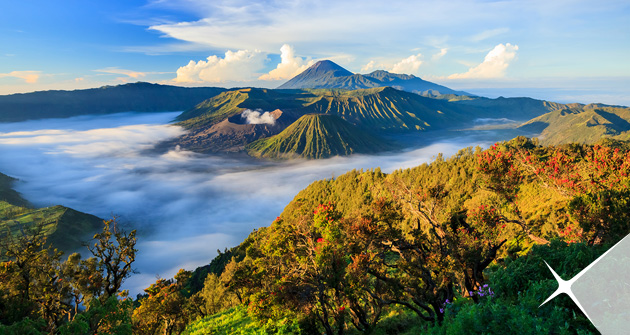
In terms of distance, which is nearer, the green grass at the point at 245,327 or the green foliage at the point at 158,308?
the green grass at the point at 245,327

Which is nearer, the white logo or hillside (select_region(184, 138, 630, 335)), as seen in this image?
the white logo

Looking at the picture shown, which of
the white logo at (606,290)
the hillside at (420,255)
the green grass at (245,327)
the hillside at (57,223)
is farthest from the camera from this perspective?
the hillside at (57,223)

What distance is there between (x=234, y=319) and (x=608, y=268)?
28.9m

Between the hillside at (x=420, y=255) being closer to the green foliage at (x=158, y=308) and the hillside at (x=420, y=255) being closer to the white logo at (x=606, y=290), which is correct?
the white logo at (x=606, y=290)

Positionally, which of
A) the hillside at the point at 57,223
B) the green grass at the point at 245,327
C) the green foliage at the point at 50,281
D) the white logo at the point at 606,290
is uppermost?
the white logo at the point at 606,290

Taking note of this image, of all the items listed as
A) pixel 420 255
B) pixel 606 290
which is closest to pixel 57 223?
pixel 420 255

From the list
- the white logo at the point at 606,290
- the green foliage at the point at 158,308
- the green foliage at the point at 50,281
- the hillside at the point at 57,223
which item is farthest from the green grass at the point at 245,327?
the hillside at the point at 57,223

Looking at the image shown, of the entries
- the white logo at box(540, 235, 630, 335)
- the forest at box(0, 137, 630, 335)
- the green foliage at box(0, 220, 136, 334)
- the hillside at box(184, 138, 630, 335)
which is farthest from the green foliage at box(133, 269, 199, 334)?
the white logo at box(540, 235, 630, 335)

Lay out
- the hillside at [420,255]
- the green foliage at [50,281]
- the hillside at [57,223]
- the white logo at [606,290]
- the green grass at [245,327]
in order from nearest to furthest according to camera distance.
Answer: the white logo at [606,290]
the hillside at [420,255]
the green foliage at [50,281]
the green grass at [245,327]
the hillside at [57,223]

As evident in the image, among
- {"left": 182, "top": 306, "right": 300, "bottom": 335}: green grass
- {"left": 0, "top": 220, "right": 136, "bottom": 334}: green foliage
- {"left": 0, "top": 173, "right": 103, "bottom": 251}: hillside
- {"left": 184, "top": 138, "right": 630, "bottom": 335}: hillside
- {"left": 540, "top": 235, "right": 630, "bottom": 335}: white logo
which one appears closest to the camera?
{"left": 540, "top": 235, "right": 630, "bottom": 335}: white logo

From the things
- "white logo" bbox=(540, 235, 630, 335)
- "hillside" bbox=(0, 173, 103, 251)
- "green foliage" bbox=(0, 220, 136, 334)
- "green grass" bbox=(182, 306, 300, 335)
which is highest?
"white logo" bbox=(540, 235, 630, 335)

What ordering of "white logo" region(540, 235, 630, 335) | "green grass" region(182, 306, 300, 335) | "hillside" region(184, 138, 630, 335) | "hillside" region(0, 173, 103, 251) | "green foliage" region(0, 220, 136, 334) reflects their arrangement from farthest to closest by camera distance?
"hillside" region(0, 173, 103, 251), "green grass" region(182, 306, 300, 335), "green foliage" region(0, 220, 136, 334), "hillside" region(184, 138, 630, 335), "white logo" region(540, 235, 630, 335)

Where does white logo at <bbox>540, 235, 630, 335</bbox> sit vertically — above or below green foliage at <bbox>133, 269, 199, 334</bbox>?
above

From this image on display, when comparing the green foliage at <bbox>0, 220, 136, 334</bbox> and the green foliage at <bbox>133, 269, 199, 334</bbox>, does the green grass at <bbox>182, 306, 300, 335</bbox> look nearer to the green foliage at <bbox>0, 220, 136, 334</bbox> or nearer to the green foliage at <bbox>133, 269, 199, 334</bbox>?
the green foliage at <bbox>133, 269, 199, 334</bbox>
